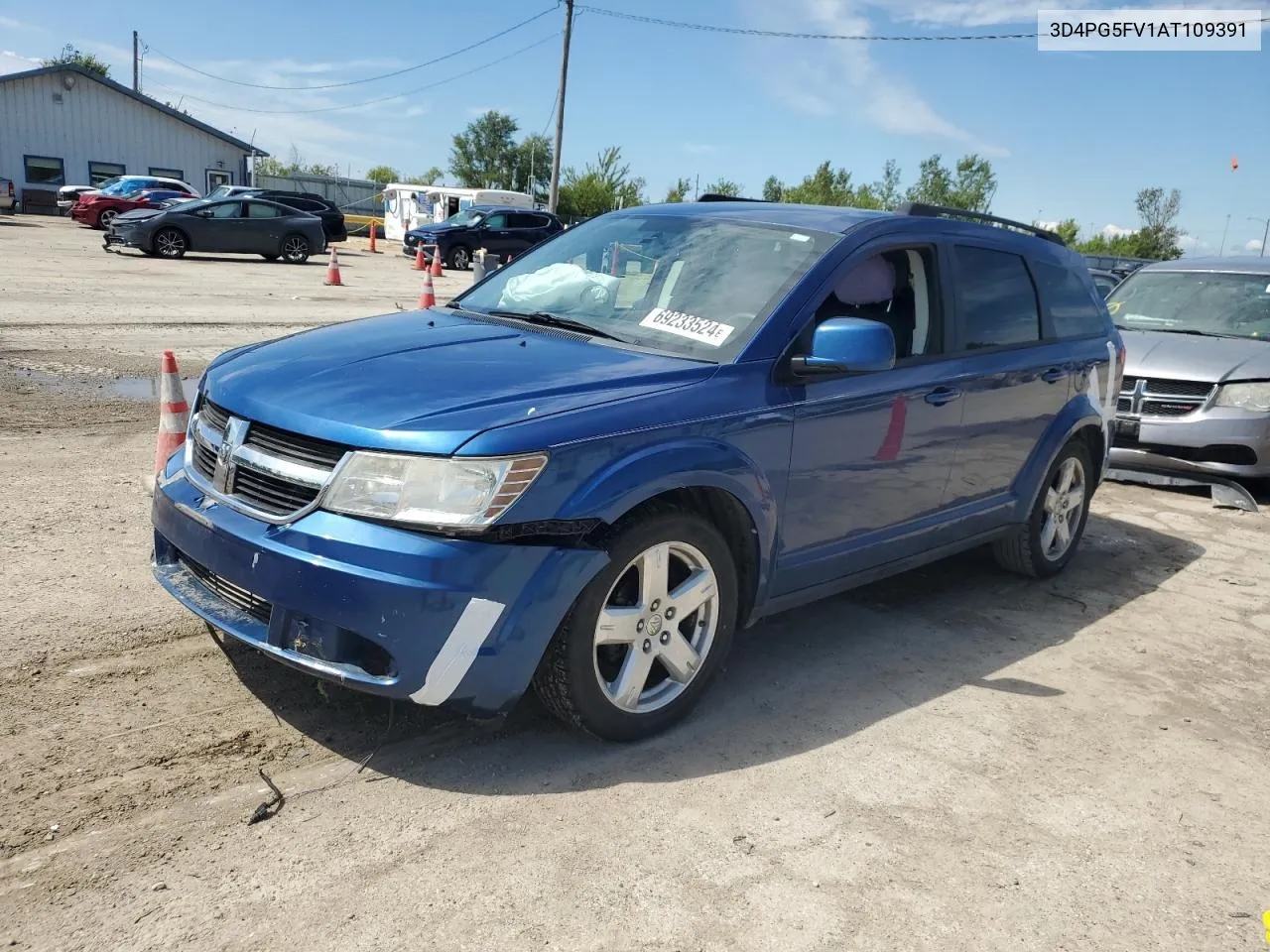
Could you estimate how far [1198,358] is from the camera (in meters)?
7.82

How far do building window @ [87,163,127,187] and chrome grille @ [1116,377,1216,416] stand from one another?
157 ft

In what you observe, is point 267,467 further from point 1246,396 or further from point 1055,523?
point 1246,396

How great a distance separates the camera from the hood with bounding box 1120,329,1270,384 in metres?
7.58

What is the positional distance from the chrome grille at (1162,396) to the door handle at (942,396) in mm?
3828

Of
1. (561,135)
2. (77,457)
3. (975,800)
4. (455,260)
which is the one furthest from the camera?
(561,135)

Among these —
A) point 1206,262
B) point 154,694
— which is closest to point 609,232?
point 154,694

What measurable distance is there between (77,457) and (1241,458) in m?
7.97

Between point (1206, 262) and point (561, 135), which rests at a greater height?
point (561, 135)

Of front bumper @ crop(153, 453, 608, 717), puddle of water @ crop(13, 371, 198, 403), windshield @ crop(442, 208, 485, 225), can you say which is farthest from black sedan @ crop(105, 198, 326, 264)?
front bumper @ crop(153, 453, 608, 717)

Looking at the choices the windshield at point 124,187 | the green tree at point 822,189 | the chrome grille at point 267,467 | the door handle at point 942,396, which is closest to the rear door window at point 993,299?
the door handle at point 942,396

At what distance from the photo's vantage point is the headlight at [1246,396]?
7.49 meters

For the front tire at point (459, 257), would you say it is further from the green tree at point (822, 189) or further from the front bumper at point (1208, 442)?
the green tree at point (822, 189)

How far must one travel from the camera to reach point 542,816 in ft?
9.90

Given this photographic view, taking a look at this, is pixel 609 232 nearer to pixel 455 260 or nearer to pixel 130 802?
pixel 130 802
